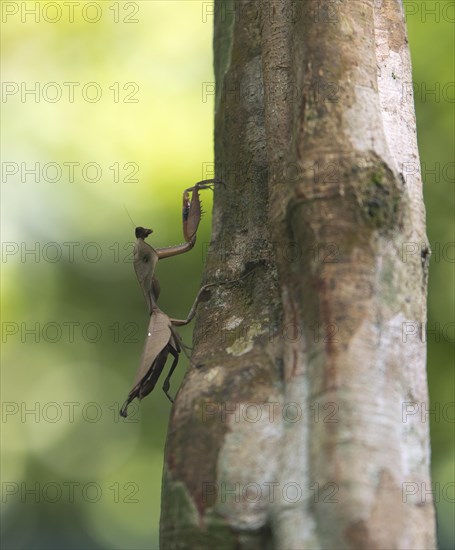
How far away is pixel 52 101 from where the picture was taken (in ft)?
38.3

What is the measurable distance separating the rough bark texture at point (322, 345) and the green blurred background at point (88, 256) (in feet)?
21.1

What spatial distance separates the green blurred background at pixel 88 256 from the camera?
10.9 metres

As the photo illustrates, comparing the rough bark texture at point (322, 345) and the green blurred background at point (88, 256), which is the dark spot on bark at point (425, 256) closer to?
the rough bark texture at point (322, 345)

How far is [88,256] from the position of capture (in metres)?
11.3

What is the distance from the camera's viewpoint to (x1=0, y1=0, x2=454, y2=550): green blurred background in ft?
35.7

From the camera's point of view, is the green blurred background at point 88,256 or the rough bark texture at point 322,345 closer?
the rough bark texture at point 322,345

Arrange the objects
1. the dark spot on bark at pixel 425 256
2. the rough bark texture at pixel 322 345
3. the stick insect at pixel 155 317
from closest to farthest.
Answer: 1. the rough bark texture at pixel 322 345
2. the dark spot on bark at pixel 425 256
3. the stick insect at pixel 155 317

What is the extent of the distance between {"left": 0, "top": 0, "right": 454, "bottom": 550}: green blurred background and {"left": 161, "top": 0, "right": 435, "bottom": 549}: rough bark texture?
6.44 m

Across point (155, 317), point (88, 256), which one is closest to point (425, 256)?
point (155, 317)

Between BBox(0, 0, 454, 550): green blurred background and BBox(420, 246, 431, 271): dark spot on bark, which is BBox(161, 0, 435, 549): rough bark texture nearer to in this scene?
BBox(420, 246, 431, 271): dark spot on bark

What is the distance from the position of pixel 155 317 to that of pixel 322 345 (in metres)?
1.21

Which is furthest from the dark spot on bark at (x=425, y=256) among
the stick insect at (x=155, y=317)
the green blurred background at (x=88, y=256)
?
the green blurred background at (x=88, y=256)

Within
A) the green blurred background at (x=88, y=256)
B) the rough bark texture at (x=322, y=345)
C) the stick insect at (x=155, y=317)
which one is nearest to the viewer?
Answer: the rough bark texture at (x=322, y=345)

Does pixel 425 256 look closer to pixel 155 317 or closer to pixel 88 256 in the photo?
pixel 155 317
